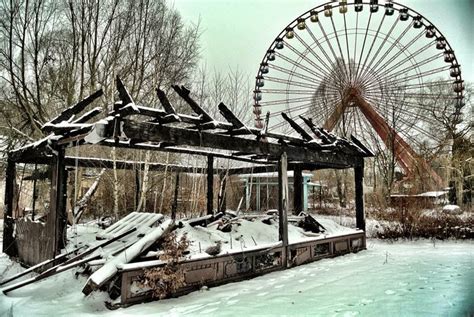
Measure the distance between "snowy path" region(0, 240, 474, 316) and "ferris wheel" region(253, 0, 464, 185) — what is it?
696cm

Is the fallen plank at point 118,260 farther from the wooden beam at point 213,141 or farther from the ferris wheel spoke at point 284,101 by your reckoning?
the ferris wheel spoke at point 284,101

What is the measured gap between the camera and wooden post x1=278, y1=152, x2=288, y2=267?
19.2ft

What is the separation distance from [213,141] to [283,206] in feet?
5.97

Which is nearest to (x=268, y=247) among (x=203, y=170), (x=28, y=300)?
(x=28, y=300)

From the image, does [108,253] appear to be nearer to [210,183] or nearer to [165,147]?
[165,147]

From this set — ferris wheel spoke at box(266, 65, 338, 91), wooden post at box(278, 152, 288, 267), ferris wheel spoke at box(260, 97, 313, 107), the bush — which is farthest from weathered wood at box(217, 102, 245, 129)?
ferris wheel spoke at box(266, 65, 338, 91)

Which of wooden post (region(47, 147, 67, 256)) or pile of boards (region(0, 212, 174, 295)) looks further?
wooden post (region(47, 147, 67, 256))

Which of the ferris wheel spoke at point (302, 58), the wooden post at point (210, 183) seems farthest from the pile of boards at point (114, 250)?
the ferris wheel spoke at point (302, 58)

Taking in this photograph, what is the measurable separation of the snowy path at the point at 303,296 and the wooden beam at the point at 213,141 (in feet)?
6.08

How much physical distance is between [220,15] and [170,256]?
8.92 feet

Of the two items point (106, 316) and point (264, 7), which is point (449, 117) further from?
point (106, 316)

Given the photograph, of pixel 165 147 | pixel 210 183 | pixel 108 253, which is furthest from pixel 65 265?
pixel 210 183

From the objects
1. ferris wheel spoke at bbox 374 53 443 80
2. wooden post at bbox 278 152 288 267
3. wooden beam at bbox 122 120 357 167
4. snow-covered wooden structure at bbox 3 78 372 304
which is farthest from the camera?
ferris wheel spoke at bbox 374 53 443 80

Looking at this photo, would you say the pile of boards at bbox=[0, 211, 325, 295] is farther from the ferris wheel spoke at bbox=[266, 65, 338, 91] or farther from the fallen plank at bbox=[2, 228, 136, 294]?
the ferris wheel spoke at bbox=[266, 65, 338, 91]
